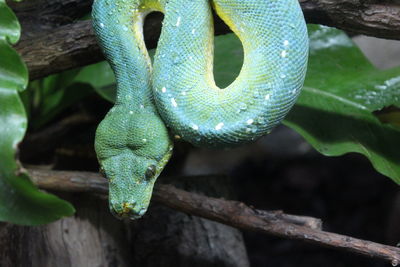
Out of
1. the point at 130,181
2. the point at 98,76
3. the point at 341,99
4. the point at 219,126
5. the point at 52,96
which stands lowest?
the point at 52,96

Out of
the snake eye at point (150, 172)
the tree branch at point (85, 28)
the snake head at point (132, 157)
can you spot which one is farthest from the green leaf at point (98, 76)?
the snake eye at point (150, 172)

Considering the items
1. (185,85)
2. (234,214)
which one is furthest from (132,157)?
(234,214)

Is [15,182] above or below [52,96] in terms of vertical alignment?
above

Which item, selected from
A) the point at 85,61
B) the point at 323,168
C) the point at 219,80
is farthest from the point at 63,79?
the point at 323,168

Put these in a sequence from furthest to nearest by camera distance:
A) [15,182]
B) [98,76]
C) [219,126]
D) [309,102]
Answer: [98,76] < [309,102] < [219,126] < [15,182]

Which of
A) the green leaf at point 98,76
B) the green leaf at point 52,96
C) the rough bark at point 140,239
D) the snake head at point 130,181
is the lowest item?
the rough bark at point 140,239

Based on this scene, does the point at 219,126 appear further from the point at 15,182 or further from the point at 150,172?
the point at 15,182

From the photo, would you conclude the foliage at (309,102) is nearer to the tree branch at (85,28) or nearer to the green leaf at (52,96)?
the green leaf at (52,96)
